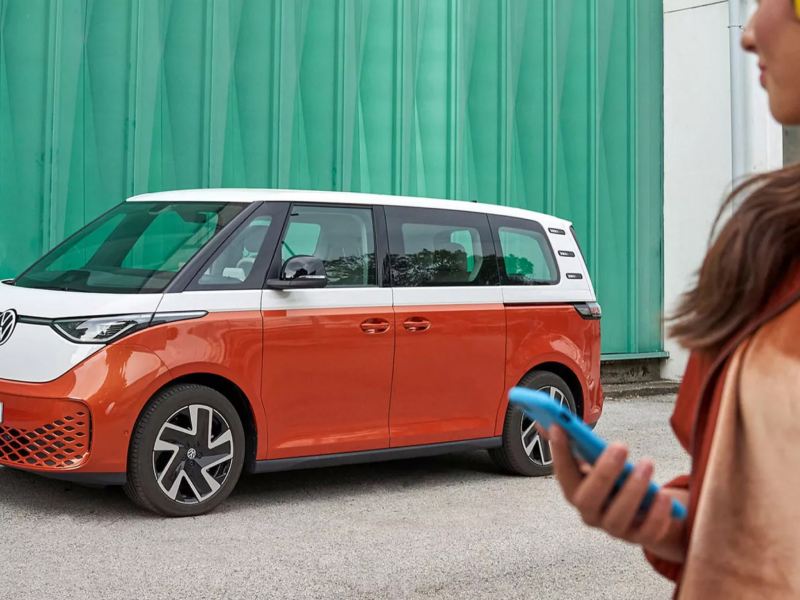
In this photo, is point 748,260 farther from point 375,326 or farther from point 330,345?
point 375,326

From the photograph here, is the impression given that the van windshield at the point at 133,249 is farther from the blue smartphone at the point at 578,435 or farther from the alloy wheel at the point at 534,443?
the blue smartphone at the point at 578,435

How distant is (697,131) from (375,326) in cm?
849

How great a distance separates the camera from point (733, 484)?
138 centimetres

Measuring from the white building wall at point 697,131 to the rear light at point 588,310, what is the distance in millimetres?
5475

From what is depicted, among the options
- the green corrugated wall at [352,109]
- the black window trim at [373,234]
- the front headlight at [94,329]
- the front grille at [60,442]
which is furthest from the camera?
the green corrugated wall at [352,109]

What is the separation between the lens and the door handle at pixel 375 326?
23.1 ft

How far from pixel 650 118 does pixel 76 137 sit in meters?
7.79

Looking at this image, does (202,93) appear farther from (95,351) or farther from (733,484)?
(733,484)

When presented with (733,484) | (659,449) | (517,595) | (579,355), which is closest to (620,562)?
(517,595)

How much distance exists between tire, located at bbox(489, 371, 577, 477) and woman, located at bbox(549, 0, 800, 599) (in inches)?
252

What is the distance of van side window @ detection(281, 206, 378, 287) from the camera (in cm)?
696

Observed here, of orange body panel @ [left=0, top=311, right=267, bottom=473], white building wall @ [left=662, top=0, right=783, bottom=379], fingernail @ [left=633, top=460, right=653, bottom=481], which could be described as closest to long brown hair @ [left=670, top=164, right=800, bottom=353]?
fingernail @ [left=633, top=460, right=653, bottom=481]

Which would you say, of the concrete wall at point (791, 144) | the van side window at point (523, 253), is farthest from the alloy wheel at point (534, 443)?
the concrete wall at point (791, 144)

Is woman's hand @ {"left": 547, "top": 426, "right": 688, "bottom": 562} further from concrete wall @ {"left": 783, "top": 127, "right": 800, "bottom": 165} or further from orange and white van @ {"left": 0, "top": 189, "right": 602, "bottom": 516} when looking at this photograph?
concrete wall @ {"left": 783, "top": 127, "right": 800, "bottom": 165}
